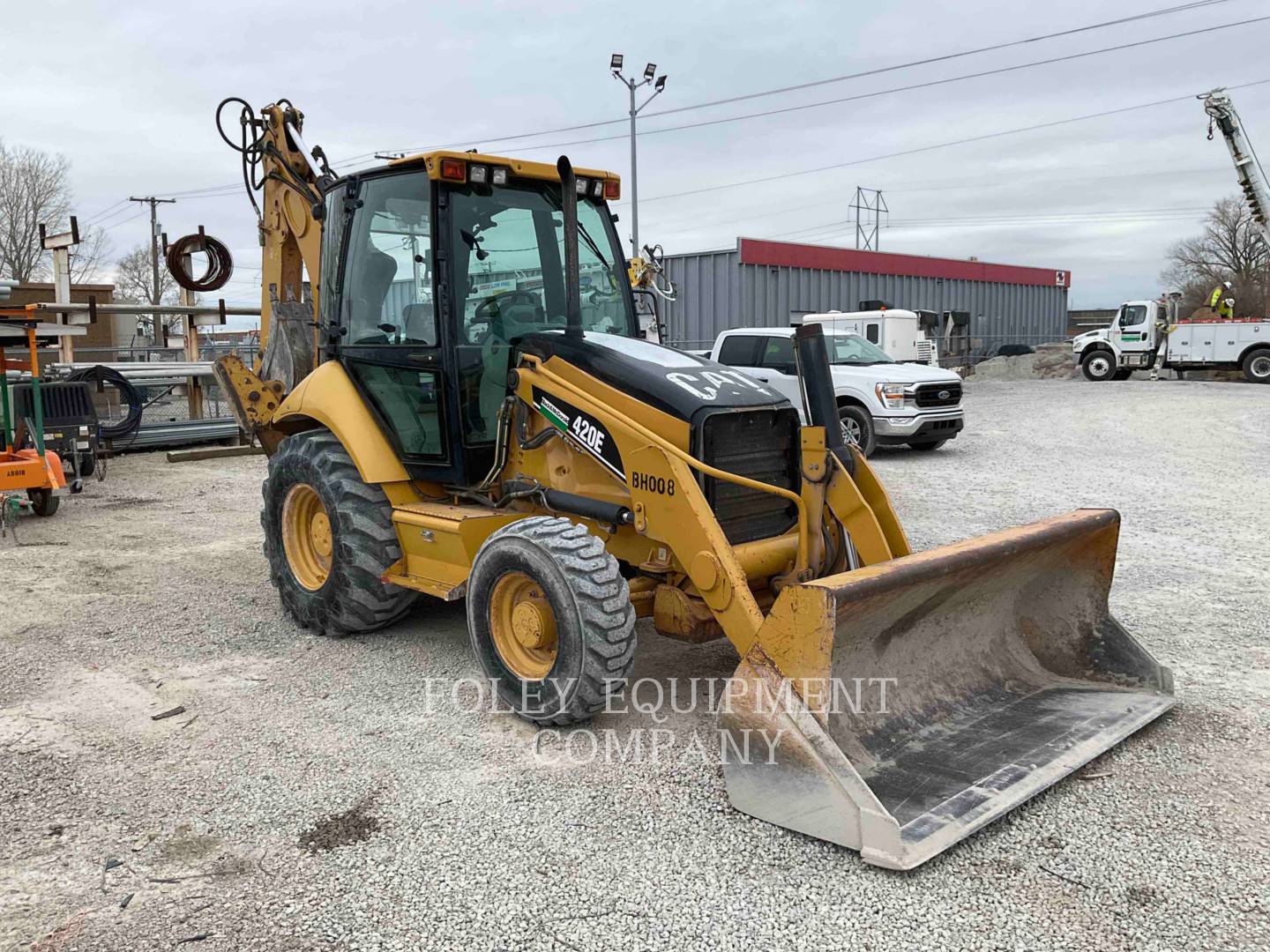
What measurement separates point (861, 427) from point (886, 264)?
661 inches

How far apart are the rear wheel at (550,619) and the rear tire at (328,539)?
1051 millimetres

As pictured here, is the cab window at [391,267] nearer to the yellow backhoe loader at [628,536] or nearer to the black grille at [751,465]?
the yellow backhoe loader at [628,536]

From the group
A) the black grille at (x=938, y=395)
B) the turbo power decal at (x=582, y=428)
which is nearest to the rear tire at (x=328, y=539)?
the turbo power decal at (x=582, y=428)

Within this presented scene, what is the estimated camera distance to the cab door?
505cm

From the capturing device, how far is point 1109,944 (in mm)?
2748

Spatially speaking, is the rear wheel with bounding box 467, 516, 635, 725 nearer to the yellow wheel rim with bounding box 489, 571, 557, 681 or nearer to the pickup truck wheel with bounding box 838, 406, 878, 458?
the yellow wheel rim with bounding box 489, 571, 557, 681

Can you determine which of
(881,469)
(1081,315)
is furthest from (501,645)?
(1081,315)

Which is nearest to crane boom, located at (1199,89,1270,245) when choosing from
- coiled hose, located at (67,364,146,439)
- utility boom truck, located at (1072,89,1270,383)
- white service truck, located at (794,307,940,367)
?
utility boom truck, located at (1072,89,1270,383)

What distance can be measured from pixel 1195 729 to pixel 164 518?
8.77m

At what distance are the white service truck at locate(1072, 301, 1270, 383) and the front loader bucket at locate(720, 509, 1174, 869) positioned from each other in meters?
24.0

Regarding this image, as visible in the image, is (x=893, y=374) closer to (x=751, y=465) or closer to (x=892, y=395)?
(x=892, y=395)

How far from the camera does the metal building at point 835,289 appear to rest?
23625 millimetres

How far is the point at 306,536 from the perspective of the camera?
589 centimetres

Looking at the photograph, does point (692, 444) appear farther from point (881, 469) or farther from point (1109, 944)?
point (881, 469)
